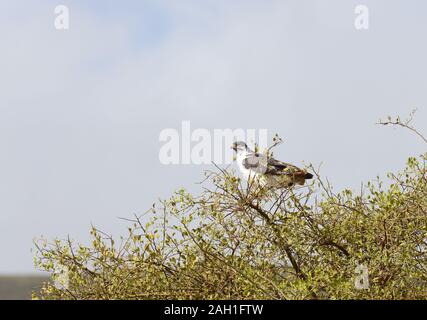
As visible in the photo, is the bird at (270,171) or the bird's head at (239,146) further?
the bird's head at (239,146)

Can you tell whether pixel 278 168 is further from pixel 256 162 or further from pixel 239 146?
pixel 239 146

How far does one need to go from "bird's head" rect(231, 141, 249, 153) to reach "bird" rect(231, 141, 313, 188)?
285 mm

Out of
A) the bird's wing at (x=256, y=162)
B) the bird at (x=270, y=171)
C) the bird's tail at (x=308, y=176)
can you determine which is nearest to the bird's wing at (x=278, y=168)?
the bird at (x=270, y=171)

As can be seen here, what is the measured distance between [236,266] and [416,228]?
2.27m

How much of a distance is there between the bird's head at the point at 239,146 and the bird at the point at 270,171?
0.29 metres

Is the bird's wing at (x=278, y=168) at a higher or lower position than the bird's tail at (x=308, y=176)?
higher

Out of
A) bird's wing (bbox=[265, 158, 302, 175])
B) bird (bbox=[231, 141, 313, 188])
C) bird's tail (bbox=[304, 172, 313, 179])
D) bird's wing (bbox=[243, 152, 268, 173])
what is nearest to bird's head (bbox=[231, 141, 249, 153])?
bird (bbox=[231, 141, 313, 188])

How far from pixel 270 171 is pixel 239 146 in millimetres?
2260

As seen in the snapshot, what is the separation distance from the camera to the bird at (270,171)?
11469mm

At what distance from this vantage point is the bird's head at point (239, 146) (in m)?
14.9

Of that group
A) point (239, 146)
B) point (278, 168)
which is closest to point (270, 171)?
point (278, 168)

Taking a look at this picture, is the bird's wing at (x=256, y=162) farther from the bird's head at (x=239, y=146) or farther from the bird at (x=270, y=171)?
the bird's head at (x=239, y=146)

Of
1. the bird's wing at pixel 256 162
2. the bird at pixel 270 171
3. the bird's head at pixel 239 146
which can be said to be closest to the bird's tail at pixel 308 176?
the bird at pixel 270 171

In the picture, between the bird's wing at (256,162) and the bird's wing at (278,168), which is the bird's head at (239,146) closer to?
the bird's wing at (256,162)
